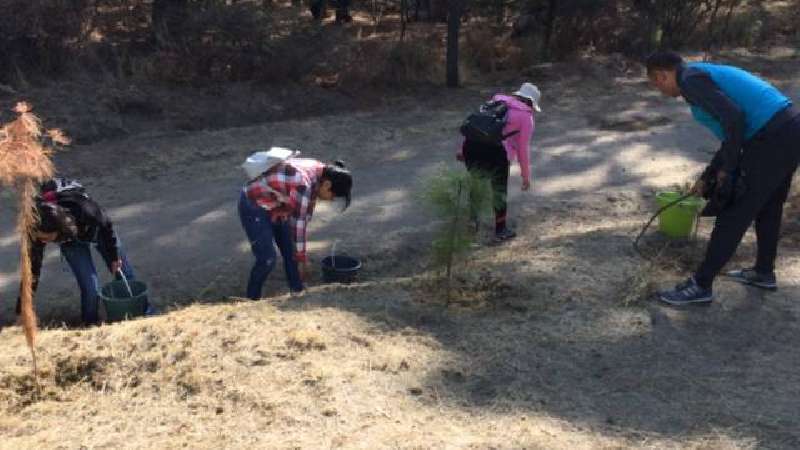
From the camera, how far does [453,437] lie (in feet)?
11.9

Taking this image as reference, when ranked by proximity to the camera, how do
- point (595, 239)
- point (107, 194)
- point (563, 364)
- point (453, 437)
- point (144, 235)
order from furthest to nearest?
1. point (107, 194)
2. point (144, 235)
3. point (595, 239)
4. point (563, 364)
5. point (453, 437)

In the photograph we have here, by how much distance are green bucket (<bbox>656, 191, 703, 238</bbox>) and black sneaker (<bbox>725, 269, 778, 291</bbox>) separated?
26.9 inches

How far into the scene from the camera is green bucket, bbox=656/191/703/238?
5898mm

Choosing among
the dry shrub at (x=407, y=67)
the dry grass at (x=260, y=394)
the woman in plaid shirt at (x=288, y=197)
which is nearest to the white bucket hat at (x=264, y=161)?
the woman in plaid shirt at (x=288, y=197)

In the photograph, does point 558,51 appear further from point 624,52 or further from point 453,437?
point 453,437

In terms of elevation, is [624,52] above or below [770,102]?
below

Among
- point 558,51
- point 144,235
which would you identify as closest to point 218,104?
point 144,235

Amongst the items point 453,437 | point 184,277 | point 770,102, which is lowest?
point 184,277

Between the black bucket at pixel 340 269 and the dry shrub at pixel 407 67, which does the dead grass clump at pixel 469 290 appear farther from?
the dry shrub at pixel 407 67

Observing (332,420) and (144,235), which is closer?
(332,420)

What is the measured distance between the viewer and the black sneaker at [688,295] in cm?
496

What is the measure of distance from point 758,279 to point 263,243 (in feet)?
10.6

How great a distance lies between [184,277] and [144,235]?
35.4 inches

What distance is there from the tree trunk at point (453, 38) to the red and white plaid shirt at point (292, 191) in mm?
7053
